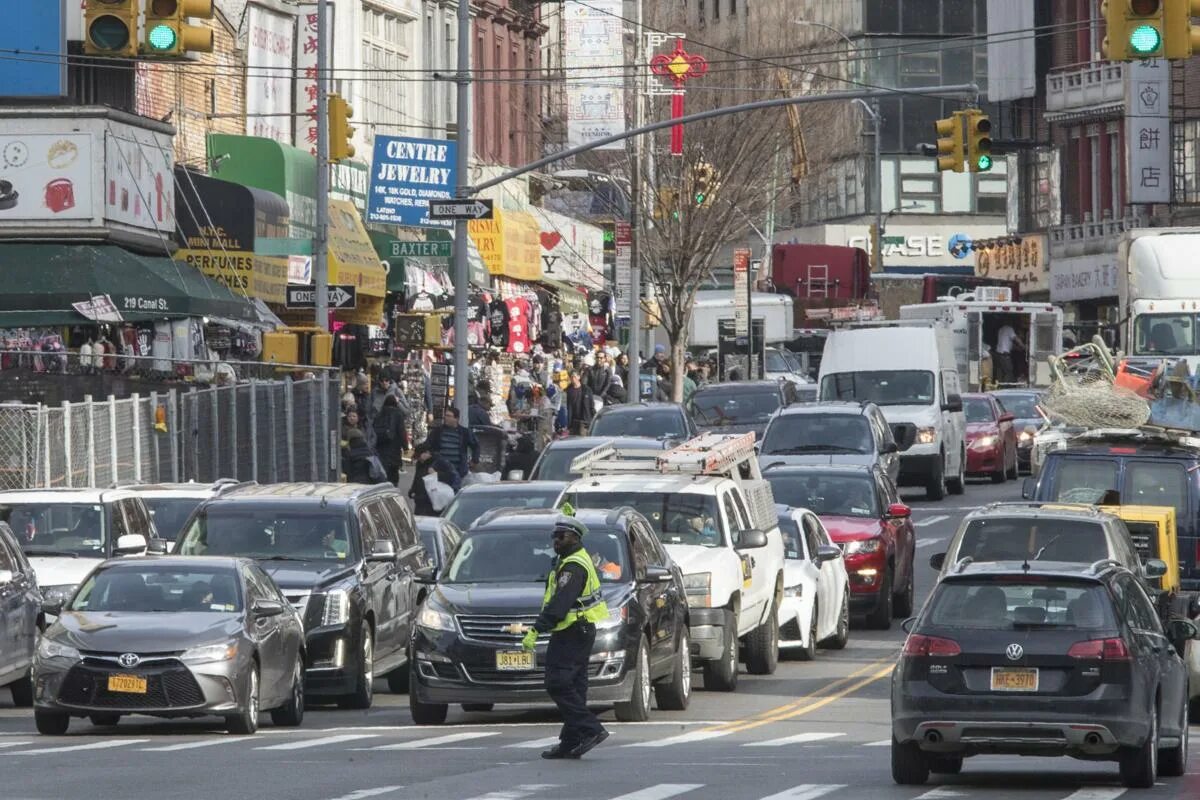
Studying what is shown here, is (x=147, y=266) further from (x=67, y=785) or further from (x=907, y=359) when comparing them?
(x=67, y=785)

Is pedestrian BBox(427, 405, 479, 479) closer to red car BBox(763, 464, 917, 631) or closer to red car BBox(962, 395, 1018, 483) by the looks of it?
red car BBox(763, 464, 917, 631)

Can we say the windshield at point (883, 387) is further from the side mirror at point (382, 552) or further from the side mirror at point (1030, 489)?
the side mirror at point (382, 552)

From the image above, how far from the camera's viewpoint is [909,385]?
4388 cm

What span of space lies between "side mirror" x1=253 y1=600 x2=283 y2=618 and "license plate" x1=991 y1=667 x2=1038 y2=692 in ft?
21.3

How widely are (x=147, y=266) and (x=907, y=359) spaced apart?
12615mm

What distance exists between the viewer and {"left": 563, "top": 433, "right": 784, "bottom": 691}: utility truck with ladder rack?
22.5 meters

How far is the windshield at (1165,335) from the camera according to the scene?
133 feet

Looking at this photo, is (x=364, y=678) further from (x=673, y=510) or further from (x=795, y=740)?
(x=795, y=740)

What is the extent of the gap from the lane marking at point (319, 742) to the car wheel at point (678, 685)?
268 centimetres

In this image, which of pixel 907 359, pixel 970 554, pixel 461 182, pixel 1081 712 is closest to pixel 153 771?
pixel 1081 712

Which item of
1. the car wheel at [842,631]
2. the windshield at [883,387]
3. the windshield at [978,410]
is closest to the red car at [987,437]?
the windshield at [978,410]

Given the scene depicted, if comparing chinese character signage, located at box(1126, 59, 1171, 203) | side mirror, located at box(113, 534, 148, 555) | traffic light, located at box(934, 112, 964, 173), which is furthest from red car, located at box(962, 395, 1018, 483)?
side mirror, located at box(113, 534, 148, 555)

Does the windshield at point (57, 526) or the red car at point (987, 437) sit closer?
the windshield at point (57, 526)

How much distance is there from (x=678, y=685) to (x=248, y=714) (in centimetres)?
350
